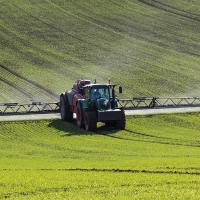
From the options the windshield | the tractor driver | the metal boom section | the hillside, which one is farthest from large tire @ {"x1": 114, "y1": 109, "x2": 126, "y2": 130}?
the hillside

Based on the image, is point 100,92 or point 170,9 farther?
point 170,9

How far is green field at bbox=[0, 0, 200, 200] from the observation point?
18672 millimetres

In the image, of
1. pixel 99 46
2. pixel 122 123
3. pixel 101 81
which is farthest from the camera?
pixel 99 46

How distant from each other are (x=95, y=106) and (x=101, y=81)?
19041 mm

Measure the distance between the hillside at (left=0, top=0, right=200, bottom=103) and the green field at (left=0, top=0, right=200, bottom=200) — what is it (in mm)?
102

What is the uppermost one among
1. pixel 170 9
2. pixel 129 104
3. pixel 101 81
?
pixel 170 9

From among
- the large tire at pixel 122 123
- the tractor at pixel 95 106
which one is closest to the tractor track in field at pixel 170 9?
the tractor at pixel 95 106

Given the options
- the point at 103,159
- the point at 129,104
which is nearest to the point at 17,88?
the point at 129,104

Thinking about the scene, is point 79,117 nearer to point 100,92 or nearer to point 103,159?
point 100,92

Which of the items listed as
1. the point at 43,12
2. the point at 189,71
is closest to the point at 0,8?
the point at 43,12

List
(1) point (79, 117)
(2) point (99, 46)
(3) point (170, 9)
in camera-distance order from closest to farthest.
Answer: (1) point (79, 117), (2) point (99, 46), (3) point (170, 9)

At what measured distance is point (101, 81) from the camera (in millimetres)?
53719

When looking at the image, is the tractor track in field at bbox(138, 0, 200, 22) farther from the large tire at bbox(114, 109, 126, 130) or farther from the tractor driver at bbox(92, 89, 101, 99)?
the large tire at bbox(114, 109, 126, 130)

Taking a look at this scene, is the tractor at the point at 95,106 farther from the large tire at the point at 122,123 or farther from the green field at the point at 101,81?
the green field at the point at 101,81
